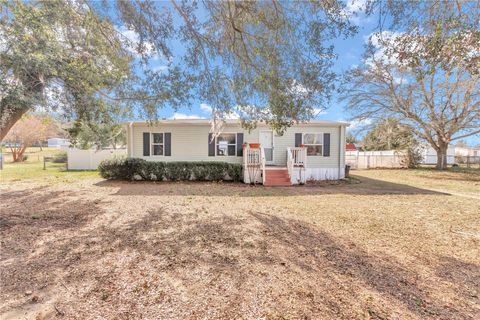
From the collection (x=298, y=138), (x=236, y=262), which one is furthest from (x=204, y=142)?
(x=236, y=262)

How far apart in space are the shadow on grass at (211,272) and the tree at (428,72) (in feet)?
9.58

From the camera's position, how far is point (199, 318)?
205cm

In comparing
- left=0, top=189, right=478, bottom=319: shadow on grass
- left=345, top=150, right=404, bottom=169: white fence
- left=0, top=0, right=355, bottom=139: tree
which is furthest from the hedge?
left=345, top=150, right=404, bottom=169: white fence

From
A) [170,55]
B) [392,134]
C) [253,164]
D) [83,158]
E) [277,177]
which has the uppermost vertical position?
[170,55]

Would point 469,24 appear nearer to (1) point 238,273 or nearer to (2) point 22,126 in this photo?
(1) point 238,273

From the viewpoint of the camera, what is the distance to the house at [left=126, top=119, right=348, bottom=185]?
11.7 m

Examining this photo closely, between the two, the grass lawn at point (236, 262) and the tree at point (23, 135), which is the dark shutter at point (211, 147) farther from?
the tree at point (23, 135)

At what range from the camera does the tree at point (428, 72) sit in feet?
10.4

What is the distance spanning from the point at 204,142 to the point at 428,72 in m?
9.61

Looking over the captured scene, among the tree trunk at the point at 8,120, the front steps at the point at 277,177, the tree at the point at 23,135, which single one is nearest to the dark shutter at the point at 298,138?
the front steps at the point at 277,177

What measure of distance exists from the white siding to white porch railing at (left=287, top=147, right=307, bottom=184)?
0.91 m

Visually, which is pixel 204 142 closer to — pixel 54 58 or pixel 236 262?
pixel 54 58

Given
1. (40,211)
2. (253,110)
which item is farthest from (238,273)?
(40,211)

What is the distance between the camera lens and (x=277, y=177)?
1049 centimetres
